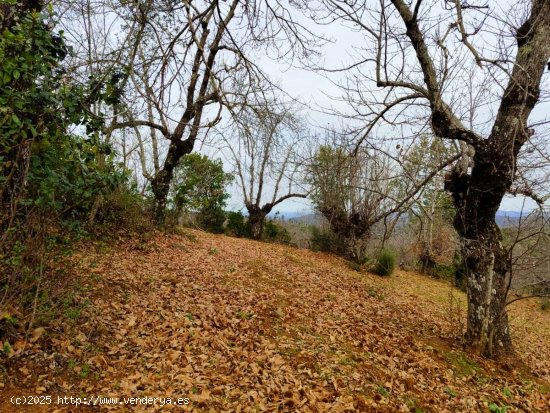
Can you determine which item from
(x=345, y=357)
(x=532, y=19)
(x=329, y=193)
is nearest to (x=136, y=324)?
(x=345, y=357)

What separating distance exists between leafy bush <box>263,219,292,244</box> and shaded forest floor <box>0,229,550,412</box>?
10210 millimetres

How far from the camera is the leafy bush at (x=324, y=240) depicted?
14586mm

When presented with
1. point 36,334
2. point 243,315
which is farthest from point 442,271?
point 36,334

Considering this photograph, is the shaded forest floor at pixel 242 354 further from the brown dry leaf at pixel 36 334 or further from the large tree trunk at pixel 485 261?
the large tree trunk at pixel 485 261

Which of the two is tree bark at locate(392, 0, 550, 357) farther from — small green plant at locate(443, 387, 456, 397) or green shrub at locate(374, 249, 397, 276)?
green shrub at locate(374, 249, 397, 276)

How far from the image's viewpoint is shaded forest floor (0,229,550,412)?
2883 mm

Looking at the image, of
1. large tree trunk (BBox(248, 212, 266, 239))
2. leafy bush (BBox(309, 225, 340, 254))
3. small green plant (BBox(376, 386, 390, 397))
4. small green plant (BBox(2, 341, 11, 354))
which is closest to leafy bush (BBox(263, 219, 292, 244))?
large tree trunk (BBox(248, 212, 266, 239))

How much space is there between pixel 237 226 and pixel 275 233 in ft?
6.43

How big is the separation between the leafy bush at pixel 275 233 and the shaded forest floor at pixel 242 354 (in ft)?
33.5

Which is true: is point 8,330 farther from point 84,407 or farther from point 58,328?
point 84,407

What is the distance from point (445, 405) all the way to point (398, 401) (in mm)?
536

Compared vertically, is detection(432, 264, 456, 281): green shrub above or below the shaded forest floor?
above

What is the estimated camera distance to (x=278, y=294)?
5.98 meters

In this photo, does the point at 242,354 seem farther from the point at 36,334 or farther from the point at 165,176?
the point at 165,176
